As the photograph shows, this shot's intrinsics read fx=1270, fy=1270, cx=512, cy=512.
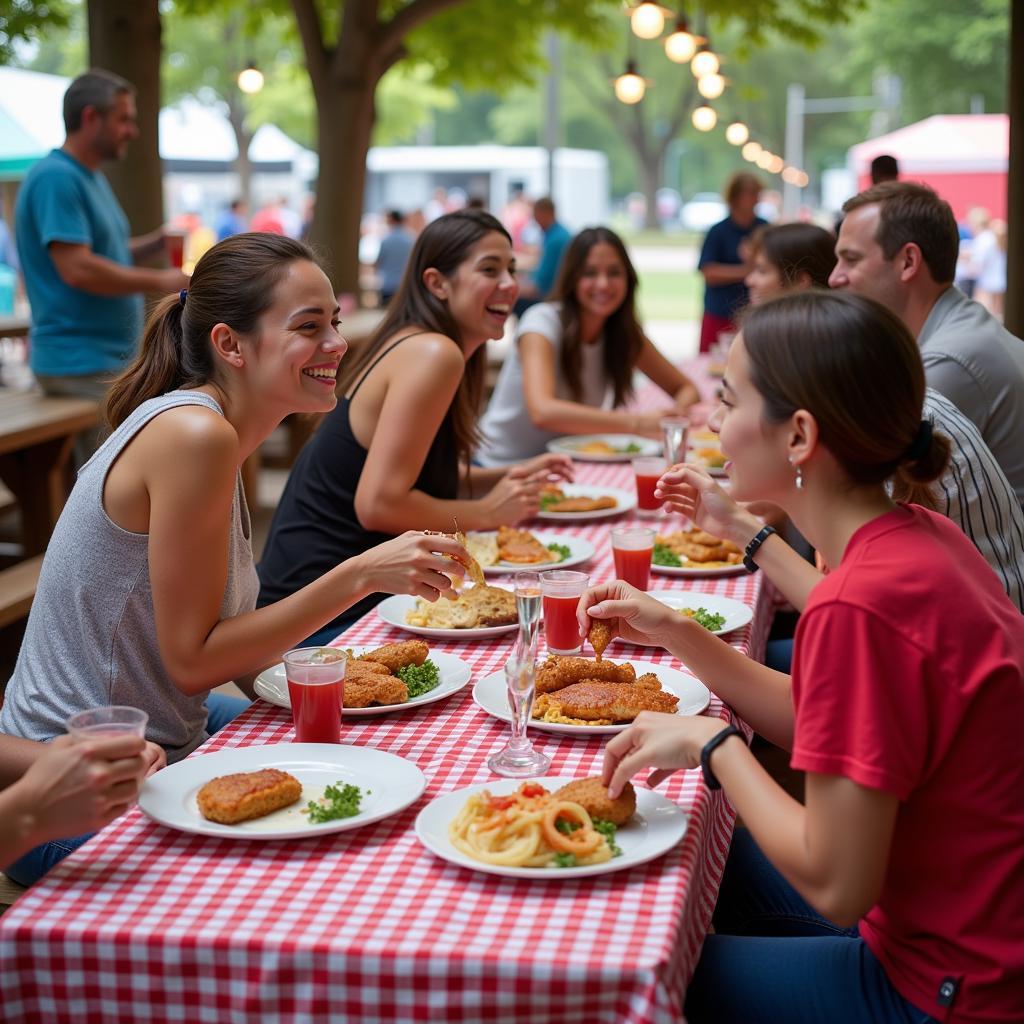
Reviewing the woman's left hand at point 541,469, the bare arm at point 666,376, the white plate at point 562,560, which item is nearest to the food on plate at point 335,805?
the white plate at point 562,560

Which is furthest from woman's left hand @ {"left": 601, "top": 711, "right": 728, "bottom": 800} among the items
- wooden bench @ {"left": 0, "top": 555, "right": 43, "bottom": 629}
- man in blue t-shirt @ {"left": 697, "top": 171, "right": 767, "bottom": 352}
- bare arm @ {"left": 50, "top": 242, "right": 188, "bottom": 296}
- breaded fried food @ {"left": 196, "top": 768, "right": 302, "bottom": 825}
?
man in blue t-shirt @ {"left": 697, "top": 171, "right": 767, "bottom": 352}

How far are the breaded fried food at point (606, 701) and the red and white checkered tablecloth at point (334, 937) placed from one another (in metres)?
0.41

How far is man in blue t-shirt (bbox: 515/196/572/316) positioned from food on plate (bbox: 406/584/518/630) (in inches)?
419

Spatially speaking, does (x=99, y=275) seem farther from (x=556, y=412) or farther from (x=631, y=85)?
(x=631, y=85)

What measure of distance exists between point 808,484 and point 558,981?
78 cm

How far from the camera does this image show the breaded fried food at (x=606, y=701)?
221cm

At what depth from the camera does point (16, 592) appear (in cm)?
489

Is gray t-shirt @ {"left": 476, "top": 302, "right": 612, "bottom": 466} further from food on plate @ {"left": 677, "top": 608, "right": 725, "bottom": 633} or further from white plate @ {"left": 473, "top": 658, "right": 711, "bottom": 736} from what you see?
white plate @ {"left": 473, "top": 658, "right": 711, "bottom": 736}

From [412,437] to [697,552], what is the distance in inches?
33.3

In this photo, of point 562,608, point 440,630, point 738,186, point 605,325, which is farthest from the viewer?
point 738,186

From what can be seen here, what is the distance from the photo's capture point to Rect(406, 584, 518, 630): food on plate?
2775mm

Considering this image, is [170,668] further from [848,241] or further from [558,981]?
[848,241]

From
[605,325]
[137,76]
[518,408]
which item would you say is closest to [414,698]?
[518,408]

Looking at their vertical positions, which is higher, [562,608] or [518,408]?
[518,408]
